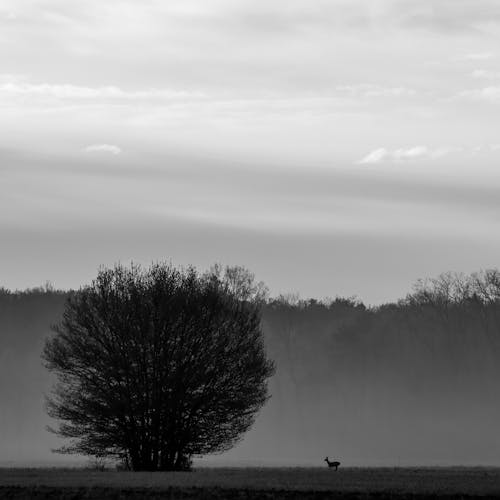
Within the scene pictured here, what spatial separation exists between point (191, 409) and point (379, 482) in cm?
1686

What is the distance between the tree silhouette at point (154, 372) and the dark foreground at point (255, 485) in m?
7.48

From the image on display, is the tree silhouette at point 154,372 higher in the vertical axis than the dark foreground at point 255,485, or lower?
higher

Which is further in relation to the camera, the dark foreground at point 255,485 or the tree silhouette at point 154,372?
the tree silhouette at point 154,372

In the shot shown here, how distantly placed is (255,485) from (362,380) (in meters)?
98.4

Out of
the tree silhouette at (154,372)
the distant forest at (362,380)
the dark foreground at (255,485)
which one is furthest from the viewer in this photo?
the distant forest at (362,380)

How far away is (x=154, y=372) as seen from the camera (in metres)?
58.1

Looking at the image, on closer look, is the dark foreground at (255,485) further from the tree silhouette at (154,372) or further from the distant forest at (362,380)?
the distant forest at (362,380)

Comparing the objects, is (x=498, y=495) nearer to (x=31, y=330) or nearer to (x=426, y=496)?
(x=426, y=496)

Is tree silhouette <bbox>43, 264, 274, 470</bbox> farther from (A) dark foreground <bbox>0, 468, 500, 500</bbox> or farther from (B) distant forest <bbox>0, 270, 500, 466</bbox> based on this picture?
(B) distant forest <bbox>0, 270, 500, 466</bbox>

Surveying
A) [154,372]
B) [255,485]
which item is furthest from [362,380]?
[255,485]

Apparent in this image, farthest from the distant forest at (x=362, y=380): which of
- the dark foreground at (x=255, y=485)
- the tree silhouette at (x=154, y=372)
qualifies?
the dark foreground at (x=255, y=485)

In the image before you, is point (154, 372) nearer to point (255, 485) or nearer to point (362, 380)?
point (255, 485)

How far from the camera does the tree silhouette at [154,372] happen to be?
57.8 m

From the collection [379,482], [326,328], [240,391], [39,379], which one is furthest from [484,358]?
[379,482]
